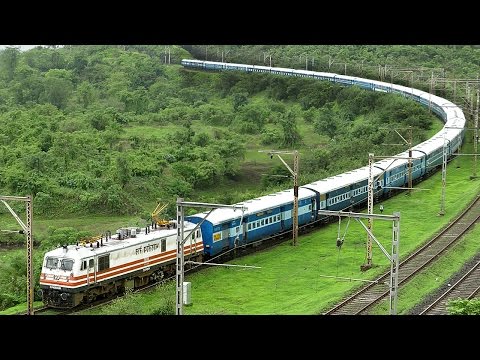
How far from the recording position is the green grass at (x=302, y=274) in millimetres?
23172

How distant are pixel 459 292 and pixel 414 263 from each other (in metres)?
3.59

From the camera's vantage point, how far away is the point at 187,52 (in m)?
96.9

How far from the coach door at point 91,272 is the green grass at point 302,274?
888mm

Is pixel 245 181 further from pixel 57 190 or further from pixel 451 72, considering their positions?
pixel 451 72

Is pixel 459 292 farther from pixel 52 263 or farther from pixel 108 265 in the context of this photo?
pixel 52 263

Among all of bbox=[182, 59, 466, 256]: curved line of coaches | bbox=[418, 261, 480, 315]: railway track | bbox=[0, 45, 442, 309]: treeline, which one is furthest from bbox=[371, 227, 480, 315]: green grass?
bbox=[0, 45, 442, 309]: treeline

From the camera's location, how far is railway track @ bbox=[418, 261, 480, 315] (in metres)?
21.8

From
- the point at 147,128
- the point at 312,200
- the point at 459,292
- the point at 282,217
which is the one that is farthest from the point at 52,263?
the point at 147,128

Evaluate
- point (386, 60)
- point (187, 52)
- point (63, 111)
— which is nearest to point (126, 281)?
point (63, 111)

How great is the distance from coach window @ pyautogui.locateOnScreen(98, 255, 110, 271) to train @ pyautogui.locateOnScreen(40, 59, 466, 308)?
0.03 meters

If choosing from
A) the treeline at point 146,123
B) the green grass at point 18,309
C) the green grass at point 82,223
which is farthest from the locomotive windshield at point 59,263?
the treeline at point 146,123

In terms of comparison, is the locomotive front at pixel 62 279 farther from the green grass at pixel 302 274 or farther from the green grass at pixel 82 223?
the green grass at pixel 82 223

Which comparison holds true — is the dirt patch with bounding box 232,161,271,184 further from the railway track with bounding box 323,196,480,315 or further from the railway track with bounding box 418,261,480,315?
the railway track with bounding box 418,261,480,315

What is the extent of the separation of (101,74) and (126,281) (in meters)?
60.5
